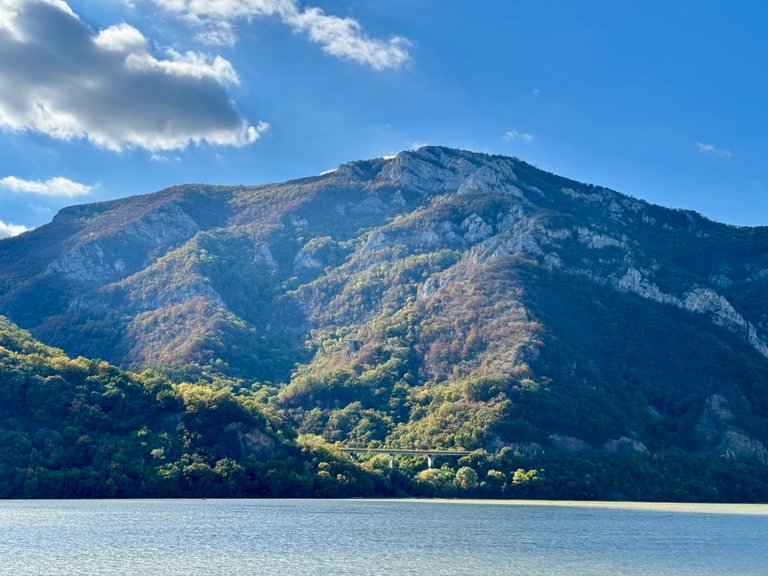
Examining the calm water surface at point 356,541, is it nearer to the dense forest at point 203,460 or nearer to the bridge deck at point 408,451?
the dense forest at point 203,460

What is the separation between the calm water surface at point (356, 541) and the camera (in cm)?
7469

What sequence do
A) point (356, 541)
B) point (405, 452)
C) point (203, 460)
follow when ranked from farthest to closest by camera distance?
point (405, 452), point (203, 460), point (356, 541)

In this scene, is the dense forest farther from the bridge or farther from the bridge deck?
the bridge deck

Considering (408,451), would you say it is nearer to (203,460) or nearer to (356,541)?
(203,460)

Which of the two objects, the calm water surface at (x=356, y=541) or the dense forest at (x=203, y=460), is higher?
the dense forest at (x=203, y=460)

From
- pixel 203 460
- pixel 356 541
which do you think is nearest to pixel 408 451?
pixel 203 460

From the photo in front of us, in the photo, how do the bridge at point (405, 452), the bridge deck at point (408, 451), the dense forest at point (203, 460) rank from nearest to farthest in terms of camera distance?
the dense forest at point (203, 460) < the bridge at point (405, 452) < the bridge deck at point (408, 451)

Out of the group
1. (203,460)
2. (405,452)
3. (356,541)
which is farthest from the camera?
(405,452)

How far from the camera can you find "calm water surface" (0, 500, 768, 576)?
245ft

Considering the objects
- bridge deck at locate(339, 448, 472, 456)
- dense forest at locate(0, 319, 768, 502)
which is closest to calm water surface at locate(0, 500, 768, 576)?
dense forest at locate(0, 319, 768, 502)

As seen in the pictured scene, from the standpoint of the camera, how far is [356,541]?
9125cm

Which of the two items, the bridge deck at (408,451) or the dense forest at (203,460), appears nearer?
the dense forest at (203,460)

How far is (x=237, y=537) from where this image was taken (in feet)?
302

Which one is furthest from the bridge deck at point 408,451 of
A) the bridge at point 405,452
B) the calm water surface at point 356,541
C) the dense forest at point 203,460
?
the calm water surface at point 356,541
